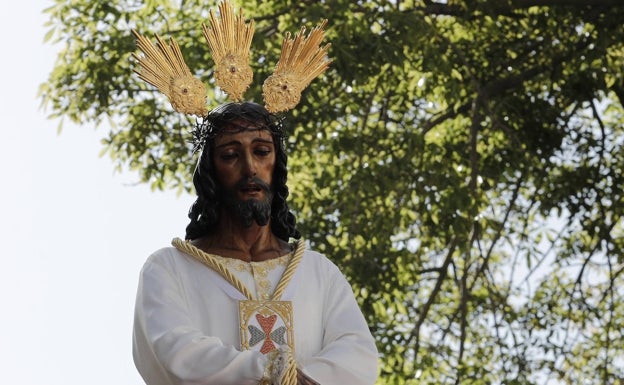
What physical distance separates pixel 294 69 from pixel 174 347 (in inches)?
51.3

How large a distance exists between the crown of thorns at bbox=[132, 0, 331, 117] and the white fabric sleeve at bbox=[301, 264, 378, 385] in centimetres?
73

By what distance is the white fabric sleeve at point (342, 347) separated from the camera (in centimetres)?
720

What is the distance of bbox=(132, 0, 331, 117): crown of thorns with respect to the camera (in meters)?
7.63

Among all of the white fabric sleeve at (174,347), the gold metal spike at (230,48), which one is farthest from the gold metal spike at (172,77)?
the white fabric sleeve at (174,347)

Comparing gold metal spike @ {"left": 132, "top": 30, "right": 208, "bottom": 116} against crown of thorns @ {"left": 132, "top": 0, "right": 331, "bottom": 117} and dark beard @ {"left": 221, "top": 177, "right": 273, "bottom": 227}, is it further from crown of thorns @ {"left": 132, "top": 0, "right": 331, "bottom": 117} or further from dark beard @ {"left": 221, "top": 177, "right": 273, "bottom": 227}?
dark beard @ {"left": 221, "top": 177, "right": 273, "bottom": 227}

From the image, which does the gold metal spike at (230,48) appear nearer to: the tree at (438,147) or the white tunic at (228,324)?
the white tunic at (228,324)

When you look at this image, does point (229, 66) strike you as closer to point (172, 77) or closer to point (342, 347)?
point (172, 77)

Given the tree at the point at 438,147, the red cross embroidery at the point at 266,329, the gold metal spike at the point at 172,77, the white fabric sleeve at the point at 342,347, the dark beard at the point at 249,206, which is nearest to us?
the white fabric sleeve at the point at 342,347

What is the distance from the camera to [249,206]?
7.43 metres

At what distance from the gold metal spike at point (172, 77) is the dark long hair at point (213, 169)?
0.28 ft

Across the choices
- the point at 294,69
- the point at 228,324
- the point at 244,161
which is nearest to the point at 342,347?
the point at 228,324

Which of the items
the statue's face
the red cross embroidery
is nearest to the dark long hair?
the statue's face

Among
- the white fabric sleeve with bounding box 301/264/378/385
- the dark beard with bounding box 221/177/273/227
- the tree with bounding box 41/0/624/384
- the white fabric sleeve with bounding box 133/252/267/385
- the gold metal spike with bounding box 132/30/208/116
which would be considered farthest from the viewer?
the tree with bounding box 41/0/624/384

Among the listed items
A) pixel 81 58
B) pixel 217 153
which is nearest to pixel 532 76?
Result: pixel 81 58
